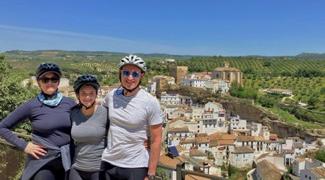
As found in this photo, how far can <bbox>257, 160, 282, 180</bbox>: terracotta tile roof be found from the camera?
38.3 metres

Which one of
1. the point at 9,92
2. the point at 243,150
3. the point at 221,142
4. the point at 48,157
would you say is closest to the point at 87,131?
the point at 48,157

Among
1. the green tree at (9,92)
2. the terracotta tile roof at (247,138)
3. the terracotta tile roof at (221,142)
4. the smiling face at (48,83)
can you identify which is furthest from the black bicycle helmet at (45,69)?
the terracotta tile roof at (247,138)

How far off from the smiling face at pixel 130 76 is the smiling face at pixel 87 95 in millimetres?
242

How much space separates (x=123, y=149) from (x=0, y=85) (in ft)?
31.3

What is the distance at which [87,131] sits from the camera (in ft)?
9.61

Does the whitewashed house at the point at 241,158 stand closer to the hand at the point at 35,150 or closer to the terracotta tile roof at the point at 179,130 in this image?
the terracotta tile roof at the point at 179,130

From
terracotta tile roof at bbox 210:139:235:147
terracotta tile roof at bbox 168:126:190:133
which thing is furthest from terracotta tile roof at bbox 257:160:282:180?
terracotta tile roof at bbox 168:126:190:133

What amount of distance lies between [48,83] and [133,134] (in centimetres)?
73

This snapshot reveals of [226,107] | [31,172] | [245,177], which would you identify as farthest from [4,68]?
[226,107]

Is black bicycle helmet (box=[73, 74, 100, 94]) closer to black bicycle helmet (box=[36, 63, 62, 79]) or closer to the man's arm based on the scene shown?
black bicycle helmet (box=[36, 63, 62, 79])

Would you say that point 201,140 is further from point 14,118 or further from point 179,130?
point 14,118

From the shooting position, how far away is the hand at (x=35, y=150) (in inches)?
120

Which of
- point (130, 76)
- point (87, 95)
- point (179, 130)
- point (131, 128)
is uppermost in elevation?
point (130, 76)

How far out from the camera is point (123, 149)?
2.88 meters
